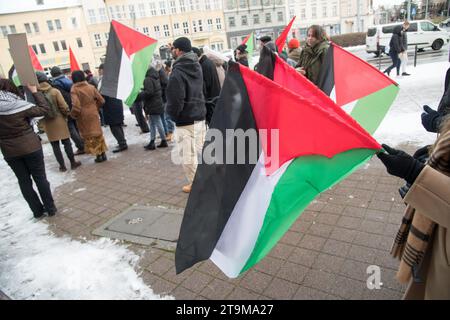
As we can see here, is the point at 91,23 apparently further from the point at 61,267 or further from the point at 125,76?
the point at 61,267

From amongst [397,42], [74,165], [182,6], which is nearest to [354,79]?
[74,165]

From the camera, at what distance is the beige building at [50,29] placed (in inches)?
1977

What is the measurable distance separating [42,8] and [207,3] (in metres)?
26.9

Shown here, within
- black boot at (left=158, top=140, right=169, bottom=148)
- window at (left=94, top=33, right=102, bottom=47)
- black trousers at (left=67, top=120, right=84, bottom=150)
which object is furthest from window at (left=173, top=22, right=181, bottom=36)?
black boot at (left=158, top=140, right=169, bottom=148)

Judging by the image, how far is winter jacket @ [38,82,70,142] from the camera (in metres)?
6.07

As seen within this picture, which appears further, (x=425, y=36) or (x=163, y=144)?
(x=425, y=36)

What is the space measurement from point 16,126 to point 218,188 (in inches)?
141

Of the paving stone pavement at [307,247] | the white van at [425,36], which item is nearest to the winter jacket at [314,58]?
the paving stone pavement at [307,247]

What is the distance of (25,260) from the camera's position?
367 centimetres

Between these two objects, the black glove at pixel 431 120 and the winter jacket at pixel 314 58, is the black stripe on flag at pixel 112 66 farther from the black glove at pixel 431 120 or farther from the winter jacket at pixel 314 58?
the black glove at pixel 431 120

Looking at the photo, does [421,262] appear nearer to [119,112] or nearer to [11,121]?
[11,121]

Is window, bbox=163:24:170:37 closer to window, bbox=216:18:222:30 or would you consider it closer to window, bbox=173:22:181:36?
window, bbox=173:22:181:36

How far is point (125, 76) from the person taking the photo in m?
5.35

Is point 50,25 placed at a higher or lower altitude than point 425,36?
higher
